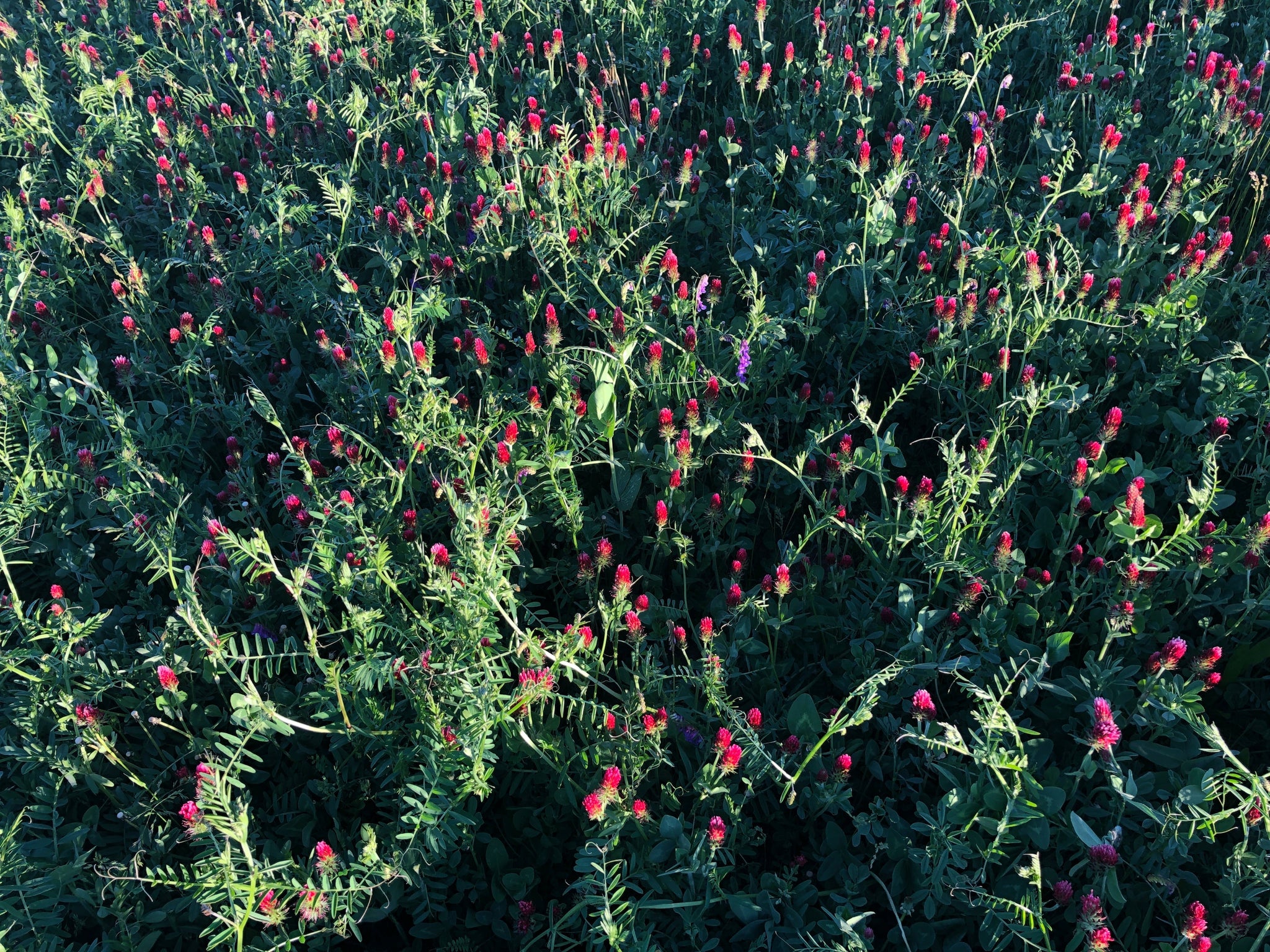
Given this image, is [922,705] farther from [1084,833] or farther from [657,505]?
[657,505]

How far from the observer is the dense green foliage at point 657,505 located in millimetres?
2109

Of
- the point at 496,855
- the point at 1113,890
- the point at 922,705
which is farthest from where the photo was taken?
the point at 496,855

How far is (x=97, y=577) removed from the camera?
9.46 feet

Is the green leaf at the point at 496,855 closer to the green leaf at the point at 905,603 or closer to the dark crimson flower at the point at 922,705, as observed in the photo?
the dark crimson flower at the point at 922,705

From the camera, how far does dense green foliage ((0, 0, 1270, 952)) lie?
2.11 m

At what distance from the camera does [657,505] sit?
2516 millimetres

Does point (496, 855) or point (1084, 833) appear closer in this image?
point (1084, 833)

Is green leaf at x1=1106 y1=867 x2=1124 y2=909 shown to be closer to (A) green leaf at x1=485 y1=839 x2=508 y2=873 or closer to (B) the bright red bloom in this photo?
(B) the bright red bloom

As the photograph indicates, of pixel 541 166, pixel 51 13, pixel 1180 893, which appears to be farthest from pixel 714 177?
pixel 51 13

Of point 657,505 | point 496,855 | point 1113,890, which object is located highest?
point 657,505

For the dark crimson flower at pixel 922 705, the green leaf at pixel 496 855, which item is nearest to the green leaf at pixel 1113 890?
the dark crimson flower at pixel 922 705

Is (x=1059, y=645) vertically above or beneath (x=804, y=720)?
above

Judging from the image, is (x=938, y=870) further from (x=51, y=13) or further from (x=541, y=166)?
(x=51, y=13)

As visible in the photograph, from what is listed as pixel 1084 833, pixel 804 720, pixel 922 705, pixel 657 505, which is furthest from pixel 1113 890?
pixel 657 505
